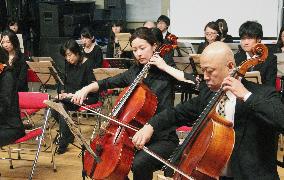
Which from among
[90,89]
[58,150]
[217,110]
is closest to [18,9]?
[58,150]

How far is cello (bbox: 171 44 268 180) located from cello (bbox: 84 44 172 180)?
0.69m

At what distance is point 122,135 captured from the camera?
9.36 ft

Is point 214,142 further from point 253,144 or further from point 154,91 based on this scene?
point 154,91

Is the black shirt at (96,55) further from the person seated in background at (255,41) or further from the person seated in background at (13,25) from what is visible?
the person seated in background at (255,41)

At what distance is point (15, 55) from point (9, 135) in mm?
1633

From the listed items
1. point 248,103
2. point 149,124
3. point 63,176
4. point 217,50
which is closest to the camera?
point 248,103

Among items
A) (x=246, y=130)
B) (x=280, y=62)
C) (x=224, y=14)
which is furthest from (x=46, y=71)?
(x=224, y=14)

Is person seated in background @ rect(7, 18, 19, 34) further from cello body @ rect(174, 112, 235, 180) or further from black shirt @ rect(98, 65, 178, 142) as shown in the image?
cello body @ rect(174, 112, 235, 180)

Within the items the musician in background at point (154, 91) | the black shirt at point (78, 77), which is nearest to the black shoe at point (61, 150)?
the black shirt at point (78, 77)

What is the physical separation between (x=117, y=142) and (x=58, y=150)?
7.23 ft

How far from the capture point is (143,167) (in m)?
2.95

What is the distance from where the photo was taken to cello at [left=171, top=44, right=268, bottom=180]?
207 centimetres

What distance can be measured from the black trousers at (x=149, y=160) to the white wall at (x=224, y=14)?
510 centimetres

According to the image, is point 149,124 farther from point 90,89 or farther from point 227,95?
point 90,89
